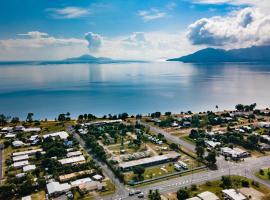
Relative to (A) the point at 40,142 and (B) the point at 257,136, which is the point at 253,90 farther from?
(A) the point at 40,142

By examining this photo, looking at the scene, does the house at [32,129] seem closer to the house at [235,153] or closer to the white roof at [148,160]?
the white roof at [148,160]

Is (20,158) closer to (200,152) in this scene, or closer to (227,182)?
(200,152)

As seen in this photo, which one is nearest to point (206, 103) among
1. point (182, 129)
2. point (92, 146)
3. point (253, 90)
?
point (253, 90)

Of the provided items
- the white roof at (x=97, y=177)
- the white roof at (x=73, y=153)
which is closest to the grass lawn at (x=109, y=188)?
the white roof at (x=97, y=177)

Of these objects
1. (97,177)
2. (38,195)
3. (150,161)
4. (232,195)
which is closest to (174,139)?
(150,161)

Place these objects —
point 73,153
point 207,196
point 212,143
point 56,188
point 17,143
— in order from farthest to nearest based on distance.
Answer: point 17,143 → point 212,143 → point 73,153 → point 56,188 → point 207,196

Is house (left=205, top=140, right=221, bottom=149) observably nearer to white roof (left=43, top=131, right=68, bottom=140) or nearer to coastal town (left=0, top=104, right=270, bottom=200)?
coastal town (left=0, top=104, right=270, bottom=200)

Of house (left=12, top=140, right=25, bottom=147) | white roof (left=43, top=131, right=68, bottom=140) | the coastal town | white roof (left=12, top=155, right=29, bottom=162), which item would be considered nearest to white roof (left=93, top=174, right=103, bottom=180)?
the coastal town
